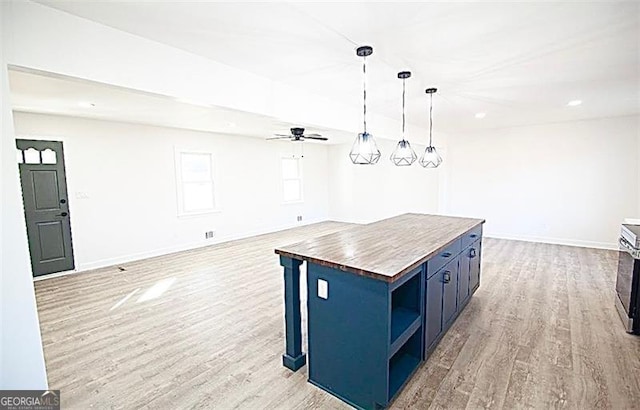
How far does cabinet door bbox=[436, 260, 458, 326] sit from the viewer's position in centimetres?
278

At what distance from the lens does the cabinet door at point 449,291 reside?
2.78 metres

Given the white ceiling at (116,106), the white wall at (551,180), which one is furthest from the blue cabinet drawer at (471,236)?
the white wall at (551,180)

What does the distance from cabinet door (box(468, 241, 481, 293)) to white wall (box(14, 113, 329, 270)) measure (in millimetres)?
5297

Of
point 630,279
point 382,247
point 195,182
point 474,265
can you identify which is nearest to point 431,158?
point 474,265

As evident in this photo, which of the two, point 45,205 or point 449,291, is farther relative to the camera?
point 45,205

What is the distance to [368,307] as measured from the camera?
1.99m

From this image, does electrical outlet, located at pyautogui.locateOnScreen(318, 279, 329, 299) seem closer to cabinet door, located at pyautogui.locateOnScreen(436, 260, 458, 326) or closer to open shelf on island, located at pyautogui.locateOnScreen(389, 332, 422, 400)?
open shelf on island, located at pyautogui.locateOnScreen(389, 332, 422, 400)

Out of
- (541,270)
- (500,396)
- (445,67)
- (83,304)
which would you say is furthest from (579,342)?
(83,304)

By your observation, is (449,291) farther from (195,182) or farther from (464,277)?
(195,182)

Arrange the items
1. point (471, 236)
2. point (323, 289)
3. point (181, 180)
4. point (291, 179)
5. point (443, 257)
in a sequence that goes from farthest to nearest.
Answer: point (291, 179) → point (181, 180) → point (471, 236) → point (443, 257) → point (323, 289)

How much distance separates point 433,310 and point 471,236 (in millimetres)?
1259

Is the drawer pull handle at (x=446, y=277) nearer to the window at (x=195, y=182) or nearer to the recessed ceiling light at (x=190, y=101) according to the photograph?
the recessed ceiling light at (x=190, y=101)

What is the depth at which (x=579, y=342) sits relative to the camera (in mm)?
2846

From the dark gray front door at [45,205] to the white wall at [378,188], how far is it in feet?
21.9
